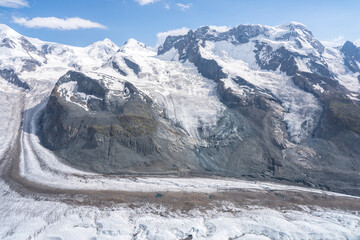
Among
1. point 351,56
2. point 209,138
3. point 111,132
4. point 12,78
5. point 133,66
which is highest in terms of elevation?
point 351,56

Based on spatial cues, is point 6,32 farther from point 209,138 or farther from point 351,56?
point 351,56

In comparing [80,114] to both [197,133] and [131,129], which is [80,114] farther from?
[197,133]

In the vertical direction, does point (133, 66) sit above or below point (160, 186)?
above

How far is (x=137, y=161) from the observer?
5191 centimetres

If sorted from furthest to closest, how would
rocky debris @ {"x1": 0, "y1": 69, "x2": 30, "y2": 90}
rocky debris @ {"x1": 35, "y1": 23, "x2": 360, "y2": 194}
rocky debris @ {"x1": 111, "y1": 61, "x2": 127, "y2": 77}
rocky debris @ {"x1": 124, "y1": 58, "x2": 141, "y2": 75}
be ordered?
rocky debris @ {"x1": 0, "y1": 69, "x2": 30, "y2": 90}
rocky debris @ {"x1": 124, "y1": 58, "x2": 141, "y2": 75}
rocky debris @ {"x1": 111, "y1": 61, "x2": 127, "y2": 77}
rocky debris @ {"x1": 35, "y1": 23, "x2": 360, "y2": 194}

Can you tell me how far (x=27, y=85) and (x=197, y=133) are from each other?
86223mm

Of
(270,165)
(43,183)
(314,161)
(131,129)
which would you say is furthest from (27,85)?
(314,161)

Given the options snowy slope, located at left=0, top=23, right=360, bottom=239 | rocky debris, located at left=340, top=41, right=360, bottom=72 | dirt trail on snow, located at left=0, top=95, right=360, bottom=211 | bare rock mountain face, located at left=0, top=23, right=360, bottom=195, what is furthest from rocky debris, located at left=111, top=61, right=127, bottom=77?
rocky debris, located at left=340, top=41, right=360, bottom=72

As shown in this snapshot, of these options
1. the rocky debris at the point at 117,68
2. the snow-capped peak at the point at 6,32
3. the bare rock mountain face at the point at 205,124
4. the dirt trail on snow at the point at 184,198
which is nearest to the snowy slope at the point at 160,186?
the rocky debris at the point at 117,68

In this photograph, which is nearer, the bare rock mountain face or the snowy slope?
the snowy slope

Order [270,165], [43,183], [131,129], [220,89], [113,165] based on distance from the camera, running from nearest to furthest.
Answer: [43,183] → [113,165] → [270,165] → [131,129] → [220,89]

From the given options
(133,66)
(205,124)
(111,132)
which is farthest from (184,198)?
(133,66)

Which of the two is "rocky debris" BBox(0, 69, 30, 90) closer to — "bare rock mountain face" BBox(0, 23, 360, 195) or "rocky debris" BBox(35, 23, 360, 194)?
"bare rock mountain face" BBox(0, 23, 360, 195)

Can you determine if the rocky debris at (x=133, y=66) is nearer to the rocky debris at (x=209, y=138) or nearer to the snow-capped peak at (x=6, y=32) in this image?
the rocky debris at (x=209, y=138)
